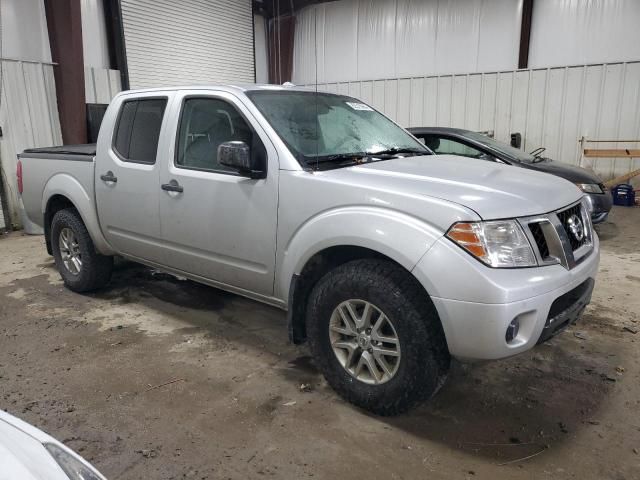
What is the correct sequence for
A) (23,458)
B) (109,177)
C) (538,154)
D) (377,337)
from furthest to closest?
(538,154) → (109,177) → (377,337) → (23,458)

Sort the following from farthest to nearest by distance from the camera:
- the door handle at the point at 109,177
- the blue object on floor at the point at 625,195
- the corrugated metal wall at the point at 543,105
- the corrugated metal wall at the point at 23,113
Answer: the corrugated metal wall at the point at 543,105 < the blue object on floor at the point at 625,195 < the corrugated metal wall at the point at 23,113 < the door handle at the point at 109,177

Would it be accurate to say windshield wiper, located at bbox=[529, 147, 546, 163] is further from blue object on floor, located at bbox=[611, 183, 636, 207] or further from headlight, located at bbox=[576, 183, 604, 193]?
blue object on floor, located at bbox=[611, 183, 636, 207]

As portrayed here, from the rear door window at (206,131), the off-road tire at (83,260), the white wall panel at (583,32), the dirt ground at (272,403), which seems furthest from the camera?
A: the white wall panel at (583,32)

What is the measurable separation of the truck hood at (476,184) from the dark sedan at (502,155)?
10.6 ft

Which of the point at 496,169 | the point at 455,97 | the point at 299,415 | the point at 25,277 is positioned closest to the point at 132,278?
the point at 25,277

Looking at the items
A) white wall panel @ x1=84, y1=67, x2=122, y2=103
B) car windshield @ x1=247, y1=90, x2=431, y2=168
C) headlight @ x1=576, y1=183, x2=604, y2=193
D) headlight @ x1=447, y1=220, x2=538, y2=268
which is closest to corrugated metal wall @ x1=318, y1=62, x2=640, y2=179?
headlight @ x1=576, y1=183, x2=604, y2=193

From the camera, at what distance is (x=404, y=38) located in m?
11.1

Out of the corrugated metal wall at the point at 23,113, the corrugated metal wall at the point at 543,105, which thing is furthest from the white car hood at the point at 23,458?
the corrugated metal wall at the point at 543,105

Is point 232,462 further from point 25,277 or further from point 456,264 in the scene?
point 25,277

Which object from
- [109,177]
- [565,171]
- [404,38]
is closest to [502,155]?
[565,171]

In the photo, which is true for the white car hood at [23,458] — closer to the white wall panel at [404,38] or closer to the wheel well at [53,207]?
the wheel well at [53,207]

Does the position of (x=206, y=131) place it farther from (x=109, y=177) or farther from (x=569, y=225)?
(x=569, y=225)

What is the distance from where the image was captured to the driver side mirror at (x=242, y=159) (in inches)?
107

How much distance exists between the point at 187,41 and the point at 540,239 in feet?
32.3
